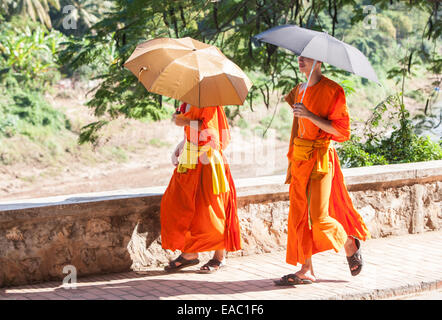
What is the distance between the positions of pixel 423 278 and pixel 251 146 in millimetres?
20860

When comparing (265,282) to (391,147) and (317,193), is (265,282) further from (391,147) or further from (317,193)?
(391,147)

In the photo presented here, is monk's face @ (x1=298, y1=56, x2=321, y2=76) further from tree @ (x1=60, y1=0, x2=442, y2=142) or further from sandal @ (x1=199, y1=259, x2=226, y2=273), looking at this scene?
tree @ (x1=60, y1=0, x2=442, y2=142)

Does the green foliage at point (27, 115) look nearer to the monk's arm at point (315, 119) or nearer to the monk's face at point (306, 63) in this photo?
the monk's face at point (306, 63)

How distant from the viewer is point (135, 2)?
29.7 ft

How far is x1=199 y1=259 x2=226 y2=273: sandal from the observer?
17.6 feet

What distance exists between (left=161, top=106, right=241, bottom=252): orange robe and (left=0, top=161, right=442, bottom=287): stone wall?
0.95ft

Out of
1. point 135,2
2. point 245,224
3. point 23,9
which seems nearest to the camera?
point 245,224

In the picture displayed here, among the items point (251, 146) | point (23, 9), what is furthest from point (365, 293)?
point (23, 9)

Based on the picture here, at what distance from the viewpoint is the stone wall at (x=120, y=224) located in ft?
16.5

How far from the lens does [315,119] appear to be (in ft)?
15.6

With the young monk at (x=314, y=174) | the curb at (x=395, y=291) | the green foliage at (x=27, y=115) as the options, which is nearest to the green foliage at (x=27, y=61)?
the green foliage at (x=27, y=115)

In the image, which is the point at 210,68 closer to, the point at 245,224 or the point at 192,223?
the point at 192,223

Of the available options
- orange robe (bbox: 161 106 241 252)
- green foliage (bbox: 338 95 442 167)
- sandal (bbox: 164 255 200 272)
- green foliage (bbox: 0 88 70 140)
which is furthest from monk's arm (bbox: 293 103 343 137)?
green foliage (bbox: 0 88 70 140)

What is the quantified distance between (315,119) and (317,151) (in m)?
0.32
